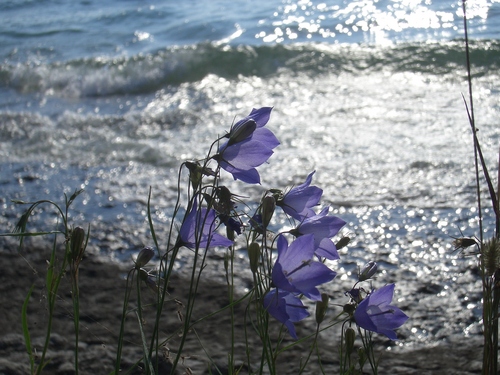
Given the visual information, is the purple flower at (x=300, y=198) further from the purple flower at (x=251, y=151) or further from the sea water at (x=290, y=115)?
the sea water at (x=290, y=115)

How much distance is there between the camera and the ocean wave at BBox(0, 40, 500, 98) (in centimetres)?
648

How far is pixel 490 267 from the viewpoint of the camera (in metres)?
1.02

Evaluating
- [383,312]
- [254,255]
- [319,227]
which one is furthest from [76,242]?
[383,312]

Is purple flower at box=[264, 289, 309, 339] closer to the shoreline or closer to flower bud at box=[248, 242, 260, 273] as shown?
flower bud at box=[248, 242, 260, 273]

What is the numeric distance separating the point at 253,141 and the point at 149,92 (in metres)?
5.86

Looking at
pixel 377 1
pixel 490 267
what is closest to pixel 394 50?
pixel 377 1

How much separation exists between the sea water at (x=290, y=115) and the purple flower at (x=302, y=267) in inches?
17.4

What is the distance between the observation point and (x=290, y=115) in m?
5.08

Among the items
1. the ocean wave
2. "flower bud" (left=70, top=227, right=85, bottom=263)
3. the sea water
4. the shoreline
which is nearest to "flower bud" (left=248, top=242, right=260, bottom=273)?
"flower bud" (left=70, top=227, right=85, bottom=263)

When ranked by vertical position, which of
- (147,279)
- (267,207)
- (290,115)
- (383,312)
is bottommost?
(290,115)

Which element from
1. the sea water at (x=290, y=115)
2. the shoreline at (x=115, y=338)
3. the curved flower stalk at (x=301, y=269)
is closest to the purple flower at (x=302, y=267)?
the curved flower stalk at (x=301, y=269)

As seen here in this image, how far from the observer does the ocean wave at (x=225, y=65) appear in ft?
21.3

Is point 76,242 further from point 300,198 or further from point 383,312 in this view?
point 383,312

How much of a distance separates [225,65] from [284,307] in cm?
637
